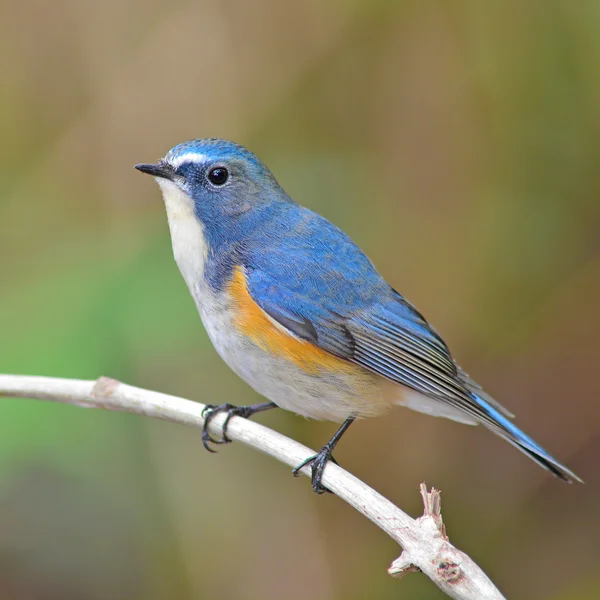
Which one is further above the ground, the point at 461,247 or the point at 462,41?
the point at 462,41

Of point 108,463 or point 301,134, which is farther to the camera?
point 301,134

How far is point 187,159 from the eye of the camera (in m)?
3.40

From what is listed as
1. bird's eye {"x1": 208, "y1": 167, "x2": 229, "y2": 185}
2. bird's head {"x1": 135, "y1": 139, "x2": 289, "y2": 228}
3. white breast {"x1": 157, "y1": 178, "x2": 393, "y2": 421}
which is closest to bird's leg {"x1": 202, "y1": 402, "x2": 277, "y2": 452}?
white breast {"x1": 157, "y1": 178, "x2": 393, "y2": 421}

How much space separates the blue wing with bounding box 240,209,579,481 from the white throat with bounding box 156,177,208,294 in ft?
0.67

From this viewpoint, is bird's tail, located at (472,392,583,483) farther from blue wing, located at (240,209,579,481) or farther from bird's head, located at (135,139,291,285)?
bird's head, located at (135,139,291,285)

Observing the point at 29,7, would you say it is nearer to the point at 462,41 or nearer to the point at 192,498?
the point at 462,41

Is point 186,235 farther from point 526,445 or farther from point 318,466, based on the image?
point 526,445

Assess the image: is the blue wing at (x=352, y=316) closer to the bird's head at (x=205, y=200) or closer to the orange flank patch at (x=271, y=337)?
the orange flank patch at (x=271, y=337)

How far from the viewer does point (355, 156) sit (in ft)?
15.7

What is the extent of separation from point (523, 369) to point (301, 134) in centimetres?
175

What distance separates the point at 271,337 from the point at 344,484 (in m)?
0.72

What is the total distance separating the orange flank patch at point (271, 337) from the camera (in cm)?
319

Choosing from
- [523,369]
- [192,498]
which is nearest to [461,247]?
[523,369]

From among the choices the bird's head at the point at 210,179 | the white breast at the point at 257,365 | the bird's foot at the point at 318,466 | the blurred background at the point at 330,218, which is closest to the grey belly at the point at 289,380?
the white breast at the point at 257,365
